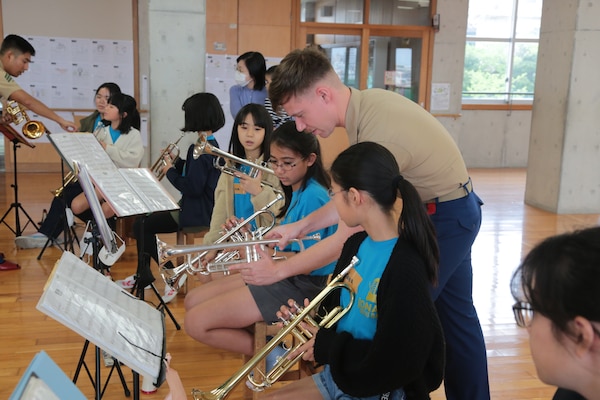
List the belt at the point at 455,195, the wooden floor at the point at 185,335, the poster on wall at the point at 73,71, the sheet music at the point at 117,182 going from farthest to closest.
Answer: the poster on wall at the point at 73,71 → the wooden floor at the point at 185,335 → the sheet music at the point at 117,182 → the belt at the point at 455,195

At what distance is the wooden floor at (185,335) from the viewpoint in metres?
3.20

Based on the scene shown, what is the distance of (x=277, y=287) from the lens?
278cm

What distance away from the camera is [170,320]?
403cm

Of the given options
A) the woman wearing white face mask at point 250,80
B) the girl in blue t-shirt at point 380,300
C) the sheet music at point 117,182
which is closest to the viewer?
the girl in blue t-shirt at point 380,300

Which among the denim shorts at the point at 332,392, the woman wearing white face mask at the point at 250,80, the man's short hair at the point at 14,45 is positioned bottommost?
the denim shorts at the point at 332,392

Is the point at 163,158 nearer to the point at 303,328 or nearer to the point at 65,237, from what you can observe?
the point at 65,237

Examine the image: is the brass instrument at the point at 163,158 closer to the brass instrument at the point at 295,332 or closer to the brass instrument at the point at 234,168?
the brass instrument at the point at 234,168

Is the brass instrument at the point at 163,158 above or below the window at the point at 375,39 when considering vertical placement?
below

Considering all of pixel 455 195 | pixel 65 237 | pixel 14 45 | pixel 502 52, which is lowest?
pixel 65 237

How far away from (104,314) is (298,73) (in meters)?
1.12

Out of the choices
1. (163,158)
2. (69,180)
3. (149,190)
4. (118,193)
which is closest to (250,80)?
(163,158)

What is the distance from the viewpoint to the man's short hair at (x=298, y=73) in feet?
7.54

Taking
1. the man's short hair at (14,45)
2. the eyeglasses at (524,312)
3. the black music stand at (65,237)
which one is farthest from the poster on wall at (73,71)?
the eyeglasses at (524,312)

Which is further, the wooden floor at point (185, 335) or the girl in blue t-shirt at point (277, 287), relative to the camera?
the wooden floor at point (185, 335)
